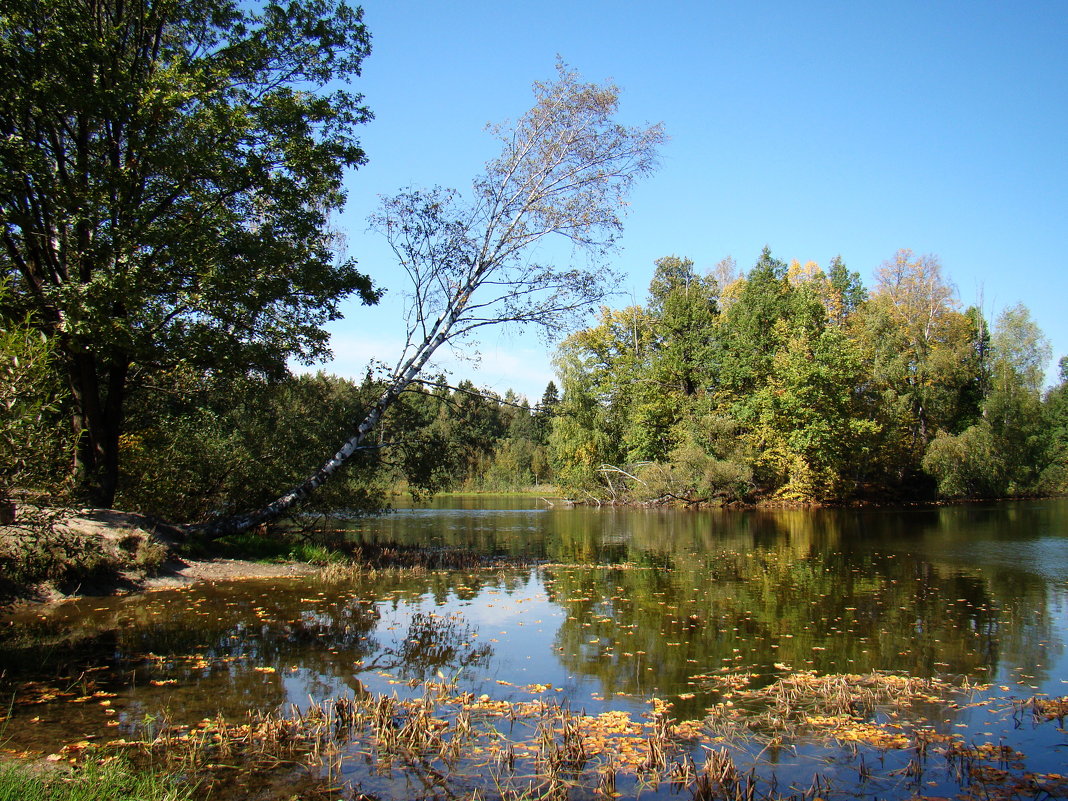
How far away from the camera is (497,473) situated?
81312mm

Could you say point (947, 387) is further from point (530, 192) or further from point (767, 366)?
point (530, 192)

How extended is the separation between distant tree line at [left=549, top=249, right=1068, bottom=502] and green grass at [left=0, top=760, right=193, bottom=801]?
38796mm

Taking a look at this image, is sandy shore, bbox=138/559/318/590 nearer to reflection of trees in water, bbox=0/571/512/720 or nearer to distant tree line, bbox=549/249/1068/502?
reflection of trees in water, bbox=0/571/512/720

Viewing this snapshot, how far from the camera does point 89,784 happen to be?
13.1 ft

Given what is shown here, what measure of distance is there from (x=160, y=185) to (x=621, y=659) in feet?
43.2

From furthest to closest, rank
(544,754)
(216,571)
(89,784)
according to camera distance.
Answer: (216,571), (544,754), (89,784)

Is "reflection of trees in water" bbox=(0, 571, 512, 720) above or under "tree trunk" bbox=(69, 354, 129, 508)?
under

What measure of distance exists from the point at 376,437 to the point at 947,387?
44829 millimetres

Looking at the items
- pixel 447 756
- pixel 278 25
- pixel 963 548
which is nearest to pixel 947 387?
pixel 963 548

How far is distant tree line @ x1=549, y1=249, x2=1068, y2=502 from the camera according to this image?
42188mm

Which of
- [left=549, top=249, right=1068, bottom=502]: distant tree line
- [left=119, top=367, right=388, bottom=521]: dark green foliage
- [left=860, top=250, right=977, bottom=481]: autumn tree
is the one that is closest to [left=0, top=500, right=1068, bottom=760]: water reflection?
[left=119, top=367, right=388, bottom=521]: dark green foliage

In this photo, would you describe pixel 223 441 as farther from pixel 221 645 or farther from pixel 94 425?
pixel 221 645

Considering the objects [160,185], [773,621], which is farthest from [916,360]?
[160,185]

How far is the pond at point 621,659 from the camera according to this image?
5.37 metres
